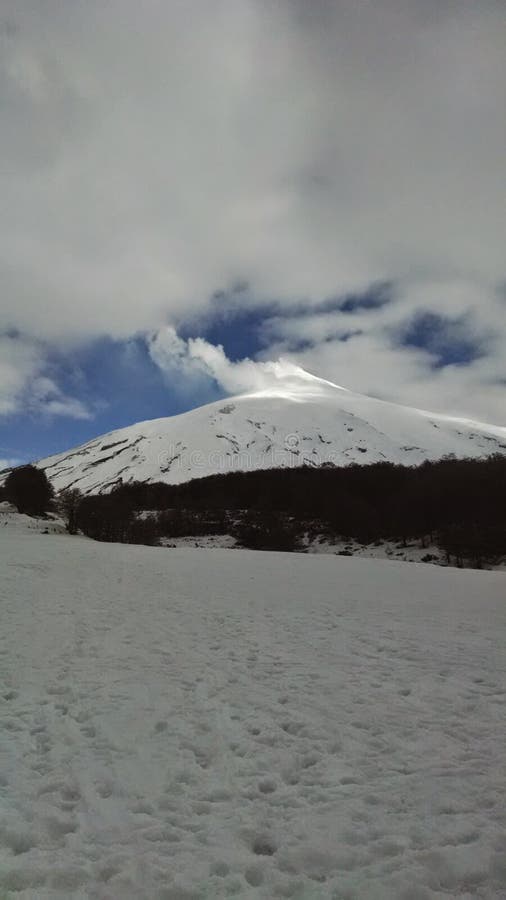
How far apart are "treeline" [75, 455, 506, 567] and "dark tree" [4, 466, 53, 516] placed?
6.24 meters

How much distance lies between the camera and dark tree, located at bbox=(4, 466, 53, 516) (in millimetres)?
62812

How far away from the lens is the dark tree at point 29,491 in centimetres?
6281

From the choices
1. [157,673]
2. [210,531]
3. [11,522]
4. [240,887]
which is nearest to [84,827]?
[240,887]

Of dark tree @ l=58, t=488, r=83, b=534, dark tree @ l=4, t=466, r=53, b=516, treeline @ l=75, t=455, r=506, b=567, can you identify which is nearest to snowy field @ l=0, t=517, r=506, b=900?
treeline @ l=75, t=455, r=506, b=567

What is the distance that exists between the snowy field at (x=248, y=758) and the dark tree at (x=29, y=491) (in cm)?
5671

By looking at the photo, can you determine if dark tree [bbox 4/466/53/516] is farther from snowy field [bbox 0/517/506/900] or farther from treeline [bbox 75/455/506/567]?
snowy field [bbox 0/517/506/900]

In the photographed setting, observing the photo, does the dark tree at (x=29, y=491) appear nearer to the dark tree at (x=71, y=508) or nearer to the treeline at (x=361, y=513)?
the dark tree at (x=71, y=508)

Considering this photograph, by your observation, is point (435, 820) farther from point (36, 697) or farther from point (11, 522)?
point (11, 522)

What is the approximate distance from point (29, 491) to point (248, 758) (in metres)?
65.9

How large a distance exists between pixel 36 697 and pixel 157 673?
2.10m

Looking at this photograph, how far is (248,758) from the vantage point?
17.8ft

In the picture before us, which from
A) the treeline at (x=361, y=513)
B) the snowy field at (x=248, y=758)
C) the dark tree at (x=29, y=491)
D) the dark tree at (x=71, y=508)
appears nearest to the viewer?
the snowy field at (x=248, y=758)

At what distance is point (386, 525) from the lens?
66062mm

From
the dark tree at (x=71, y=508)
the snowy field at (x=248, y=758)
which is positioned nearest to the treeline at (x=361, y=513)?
the dark tree at (x=71, y=508)
